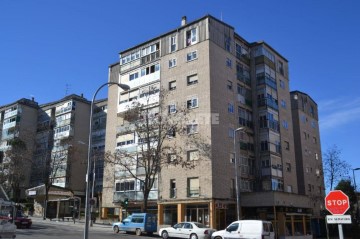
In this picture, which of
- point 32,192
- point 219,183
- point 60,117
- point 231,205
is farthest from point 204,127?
point 60,117

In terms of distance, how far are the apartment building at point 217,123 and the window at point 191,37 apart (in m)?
0.18

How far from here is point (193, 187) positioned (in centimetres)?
3950

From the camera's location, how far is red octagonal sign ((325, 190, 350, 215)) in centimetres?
922

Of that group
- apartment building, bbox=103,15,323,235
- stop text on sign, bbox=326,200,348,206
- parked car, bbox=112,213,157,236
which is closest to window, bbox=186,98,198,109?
apartment building, bbox=103,15,323,235

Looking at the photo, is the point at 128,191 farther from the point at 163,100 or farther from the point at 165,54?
the point at 165,54

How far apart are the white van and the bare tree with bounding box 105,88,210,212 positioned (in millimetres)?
13186

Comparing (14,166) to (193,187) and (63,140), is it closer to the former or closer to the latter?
(63,140)

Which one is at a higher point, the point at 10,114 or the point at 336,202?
the point at 10,114

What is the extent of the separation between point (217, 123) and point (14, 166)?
3389cm

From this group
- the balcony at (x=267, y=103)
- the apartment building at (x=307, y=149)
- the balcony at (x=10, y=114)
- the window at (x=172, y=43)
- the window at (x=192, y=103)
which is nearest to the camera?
the window at (x=192, y=103)

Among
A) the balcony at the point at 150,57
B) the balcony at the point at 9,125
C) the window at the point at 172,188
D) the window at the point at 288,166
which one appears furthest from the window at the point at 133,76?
the balcony at the point at 9,125

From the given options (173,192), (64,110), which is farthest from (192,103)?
(64,110)

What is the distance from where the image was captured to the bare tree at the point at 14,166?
5806cm

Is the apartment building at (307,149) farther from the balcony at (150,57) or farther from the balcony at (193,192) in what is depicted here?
the balcony at (150,57)
